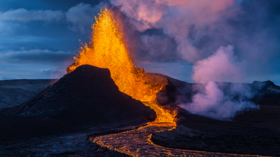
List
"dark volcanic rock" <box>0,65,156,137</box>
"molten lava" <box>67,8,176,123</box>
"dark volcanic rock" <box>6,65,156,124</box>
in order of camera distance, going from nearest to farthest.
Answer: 1. "dark volcanic rock" <box>0,65,156,137</box>
2. "dark volcanic rock" <box>6,65,156,124</box>
3. "molten lava" <box>67,8,176,123</box>

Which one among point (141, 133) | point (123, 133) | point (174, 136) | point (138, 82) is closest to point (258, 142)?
point (174, 136)

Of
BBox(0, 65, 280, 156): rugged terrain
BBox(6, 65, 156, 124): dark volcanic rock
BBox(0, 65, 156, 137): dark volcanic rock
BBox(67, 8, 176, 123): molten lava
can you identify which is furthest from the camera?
BBox(67, 8, 176, 123): molten lava

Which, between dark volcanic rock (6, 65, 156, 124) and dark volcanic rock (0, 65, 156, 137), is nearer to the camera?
dark volcanic rock (0, 65, 156, 137)

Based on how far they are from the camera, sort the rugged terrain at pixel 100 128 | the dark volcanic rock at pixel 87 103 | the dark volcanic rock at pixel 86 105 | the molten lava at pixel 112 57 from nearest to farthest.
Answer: the rugged terrain at pixel 100 128 → the dark volcanic rock at pixel 86 105 → the dark volcanic rock at pixel 87 103 → the molten lava at pixel 112 57

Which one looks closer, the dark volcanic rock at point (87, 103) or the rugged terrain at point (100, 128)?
the rugged terrain at point (100, 128)

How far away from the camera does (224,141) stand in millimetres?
10445

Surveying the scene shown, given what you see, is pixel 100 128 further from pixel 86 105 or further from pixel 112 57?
pixel 112 57

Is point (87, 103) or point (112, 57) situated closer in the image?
point (87, 103)

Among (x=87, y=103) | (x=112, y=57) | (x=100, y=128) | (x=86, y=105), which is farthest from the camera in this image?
(x=112, y=57)

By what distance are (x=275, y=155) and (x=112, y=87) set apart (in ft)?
44.3

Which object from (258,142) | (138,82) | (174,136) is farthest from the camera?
(138,82)

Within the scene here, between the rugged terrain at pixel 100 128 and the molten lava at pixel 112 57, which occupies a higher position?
the molten lava at pixel 112 57

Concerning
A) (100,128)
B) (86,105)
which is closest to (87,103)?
(86,105)

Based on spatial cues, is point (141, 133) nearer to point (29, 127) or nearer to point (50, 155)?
point (50, 155)
